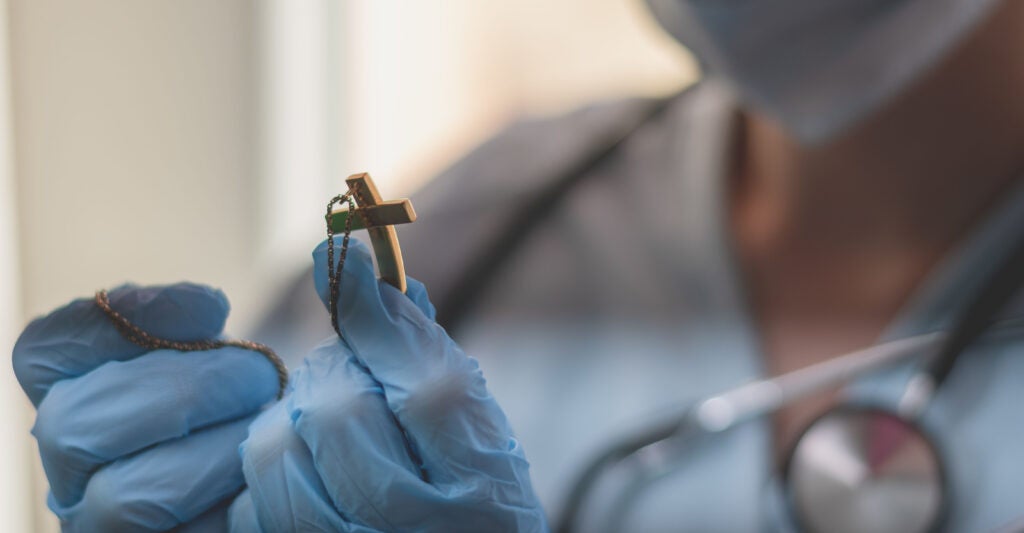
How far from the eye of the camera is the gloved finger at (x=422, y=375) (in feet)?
1.18

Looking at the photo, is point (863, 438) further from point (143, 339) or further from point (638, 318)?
point (143, 339)

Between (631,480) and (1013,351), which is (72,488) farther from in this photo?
(1013,351)

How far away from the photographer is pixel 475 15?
3.91 feet

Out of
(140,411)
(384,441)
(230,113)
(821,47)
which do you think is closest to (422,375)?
(384,441)

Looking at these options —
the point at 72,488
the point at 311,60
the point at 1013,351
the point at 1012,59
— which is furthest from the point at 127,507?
the point at 311,60

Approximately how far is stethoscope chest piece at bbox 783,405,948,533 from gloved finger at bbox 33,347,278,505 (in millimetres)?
287

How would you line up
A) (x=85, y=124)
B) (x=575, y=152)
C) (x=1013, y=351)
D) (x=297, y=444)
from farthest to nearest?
(x=575, y=152) < (x=85, y=124) < (x=1013, y=351) < (x=297, y=444)

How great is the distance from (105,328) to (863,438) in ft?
1.22

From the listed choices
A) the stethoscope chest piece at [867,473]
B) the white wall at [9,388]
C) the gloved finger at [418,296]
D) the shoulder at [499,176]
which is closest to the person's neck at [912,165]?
the shoulder at [499,176]

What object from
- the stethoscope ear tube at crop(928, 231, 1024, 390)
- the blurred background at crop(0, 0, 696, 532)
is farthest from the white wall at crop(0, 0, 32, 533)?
the stethoscope ear tube at crop(928, 231, 1024, 390)

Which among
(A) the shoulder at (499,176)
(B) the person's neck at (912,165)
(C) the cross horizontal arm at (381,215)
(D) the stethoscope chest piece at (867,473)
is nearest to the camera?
(C) the cross horizontal arm at (381,215)

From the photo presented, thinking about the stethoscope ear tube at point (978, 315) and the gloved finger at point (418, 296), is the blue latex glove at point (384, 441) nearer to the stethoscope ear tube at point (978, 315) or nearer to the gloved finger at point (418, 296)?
the gloved finger at point (418, 296)

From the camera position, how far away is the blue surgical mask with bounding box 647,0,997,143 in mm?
538

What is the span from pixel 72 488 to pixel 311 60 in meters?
0.69
